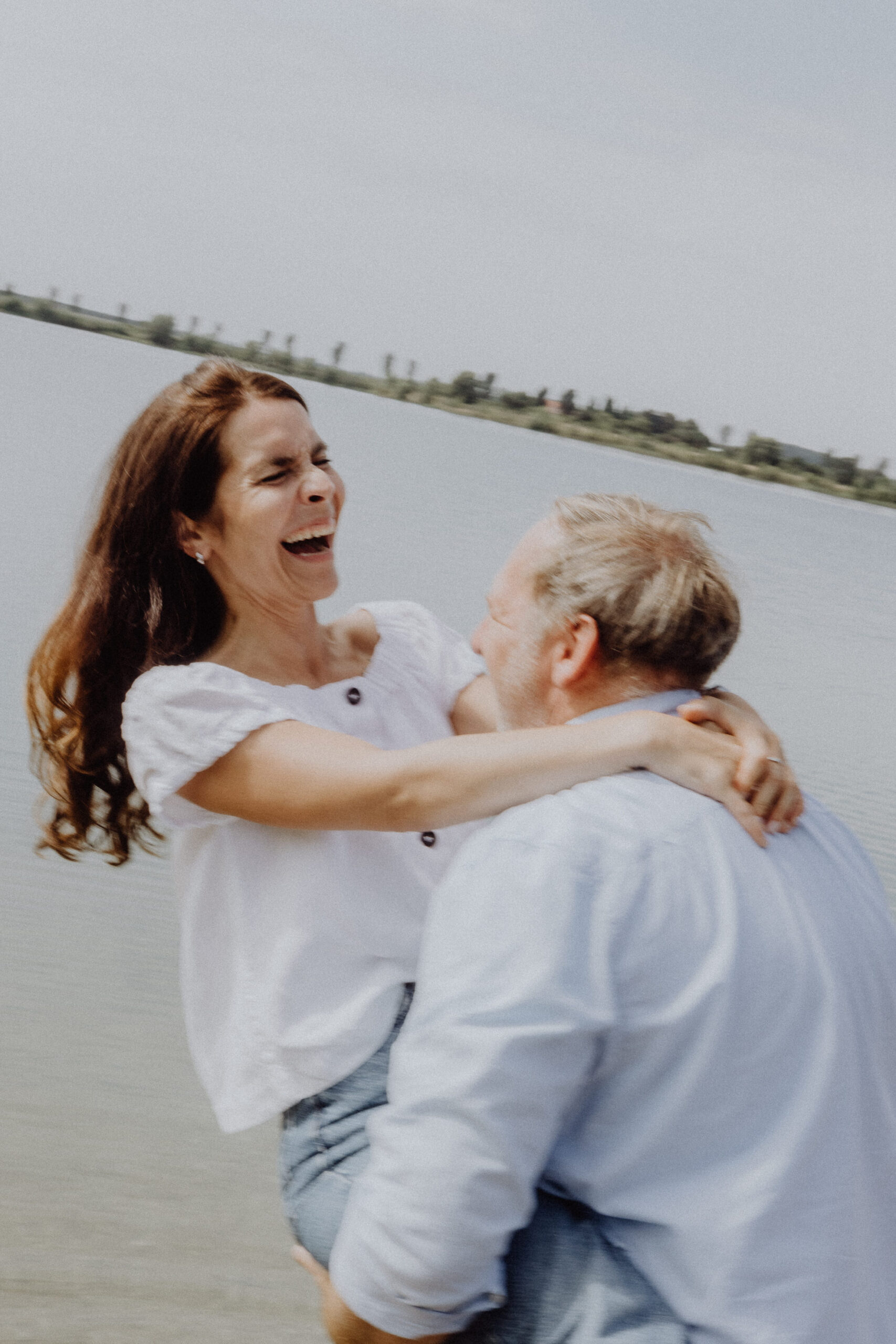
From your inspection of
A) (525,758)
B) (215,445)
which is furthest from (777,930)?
(215,445)

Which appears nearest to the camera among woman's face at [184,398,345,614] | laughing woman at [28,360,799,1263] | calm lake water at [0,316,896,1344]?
laughing woman at [28,360,799,1263]

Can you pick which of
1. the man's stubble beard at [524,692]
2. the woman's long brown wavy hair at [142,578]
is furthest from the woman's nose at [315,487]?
the man's stubble beard at [524,692]

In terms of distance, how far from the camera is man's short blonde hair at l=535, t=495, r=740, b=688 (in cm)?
151

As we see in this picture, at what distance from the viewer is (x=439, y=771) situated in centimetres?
171

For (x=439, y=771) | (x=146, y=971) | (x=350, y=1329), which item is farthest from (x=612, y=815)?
(x=146, y=971)

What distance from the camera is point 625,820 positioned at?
138 cm

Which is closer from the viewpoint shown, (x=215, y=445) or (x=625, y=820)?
(x=625, y=820)

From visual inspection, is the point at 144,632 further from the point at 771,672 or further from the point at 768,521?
the point at 768,521

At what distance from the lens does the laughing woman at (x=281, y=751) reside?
5.59 ft

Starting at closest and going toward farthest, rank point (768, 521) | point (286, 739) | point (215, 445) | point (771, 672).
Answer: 1. point (286, 739)
2. point (215, 445)
3. point (771, 672)
4. point (768, 521)

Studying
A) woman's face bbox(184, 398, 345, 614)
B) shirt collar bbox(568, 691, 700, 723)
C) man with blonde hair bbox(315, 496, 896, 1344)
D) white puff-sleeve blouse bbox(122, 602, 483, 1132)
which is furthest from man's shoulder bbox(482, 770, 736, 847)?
woman's face bbox(184, 398, 345, 614)

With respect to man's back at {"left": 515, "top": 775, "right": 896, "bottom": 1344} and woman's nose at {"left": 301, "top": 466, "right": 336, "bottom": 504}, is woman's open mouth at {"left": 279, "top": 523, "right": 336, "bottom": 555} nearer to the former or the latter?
woman's nose at {"left": 301, "top": 466, "right": 336, "bottom": 504}

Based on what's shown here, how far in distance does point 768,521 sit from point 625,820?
95.2 feet

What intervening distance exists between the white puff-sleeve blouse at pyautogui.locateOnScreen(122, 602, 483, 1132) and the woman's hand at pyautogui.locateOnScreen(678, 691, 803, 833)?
0.54 m
